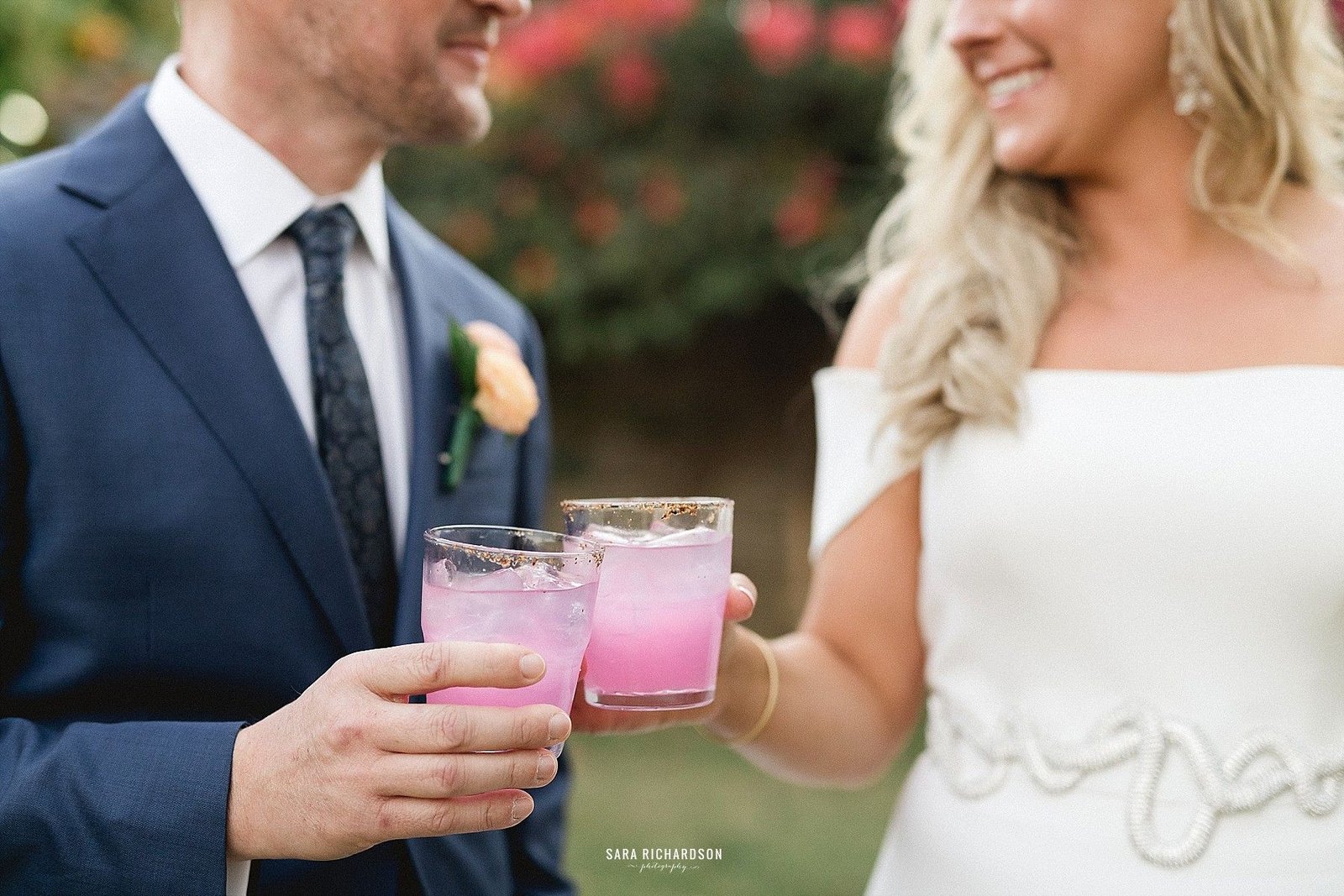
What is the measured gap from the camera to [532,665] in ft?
5.15

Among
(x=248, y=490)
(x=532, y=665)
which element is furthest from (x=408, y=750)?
(x=248, y=490)

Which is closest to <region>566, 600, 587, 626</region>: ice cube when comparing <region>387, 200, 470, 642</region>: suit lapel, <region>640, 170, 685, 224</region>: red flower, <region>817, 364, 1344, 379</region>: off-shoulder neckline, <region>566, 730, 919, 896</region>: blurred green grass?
<region>387, 200, 470, 642</region>: suit lapel

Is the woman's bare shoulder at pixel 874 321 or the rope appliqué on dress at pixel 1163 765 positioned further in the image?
the woman's bare shoulder at pixel 874 321

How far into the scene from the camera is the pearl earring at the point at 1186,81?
8.70ft

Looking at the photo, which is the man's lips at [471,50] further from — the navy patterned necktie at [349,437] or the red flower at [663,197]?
the red flower at [663,197]

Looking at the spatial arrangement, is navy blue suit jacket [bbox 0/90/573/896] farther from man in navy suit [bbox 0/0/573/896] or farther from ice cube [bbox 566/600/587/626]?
ice cube [bbox 566/600/587/626]

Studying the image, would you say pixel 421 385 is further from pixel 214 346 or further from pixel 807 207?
pixel 807 207

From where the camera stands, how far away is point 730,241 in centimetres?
622

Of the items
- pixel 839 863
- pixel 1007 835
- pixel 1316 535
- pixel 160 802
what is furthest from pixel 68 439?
pixel 839 863

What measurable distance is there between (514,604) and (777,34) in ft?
16.6

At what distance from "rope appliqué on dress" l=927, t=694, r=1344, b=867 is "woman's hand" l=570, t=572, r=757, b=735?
0.58 metres

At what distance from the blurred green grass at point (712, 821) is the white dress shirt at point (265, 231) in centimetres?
308

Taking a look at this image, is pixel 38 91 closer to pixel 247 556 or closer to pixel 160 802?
pixel 247 556

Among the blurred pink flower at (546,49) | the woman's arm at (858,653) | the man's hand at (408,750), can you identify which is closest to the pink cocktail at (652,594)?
the man's hand at (408,750)
